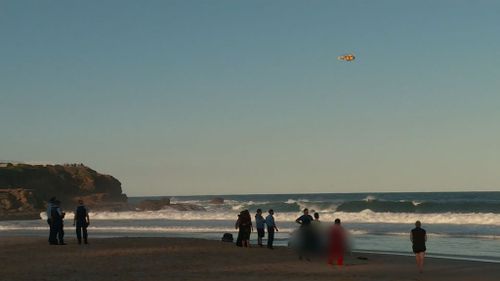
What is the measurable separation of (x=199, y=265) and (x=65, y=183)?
291 ft

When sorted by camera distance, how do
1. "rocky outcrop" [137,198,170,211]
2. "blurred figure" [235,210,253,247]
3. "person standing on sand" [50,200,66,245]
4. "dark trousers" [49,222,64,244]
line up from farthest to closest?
"rocky outcrop" [137,198,170,211] < "dark trousers" [49,222,64,244] < "blurred figure" [235,210,253,247] < "person standing on sand" [50,200,66,245]

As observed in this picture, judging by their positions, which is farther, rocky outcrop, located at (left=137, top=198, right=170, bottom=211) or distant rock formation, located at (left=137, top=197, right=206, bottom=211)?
rocky outcrop, located at (left=137, top=198, right=170, bottom=211)

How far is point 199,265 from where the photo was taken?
58.7 feet

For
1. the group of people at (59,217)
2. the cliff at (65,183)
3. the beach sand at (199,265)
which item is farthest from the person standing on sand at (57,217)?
the cliff at (65,183)

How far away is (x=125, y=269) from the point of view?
16.7 m

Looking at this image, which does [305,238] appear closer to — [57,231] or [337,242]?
[337,242]

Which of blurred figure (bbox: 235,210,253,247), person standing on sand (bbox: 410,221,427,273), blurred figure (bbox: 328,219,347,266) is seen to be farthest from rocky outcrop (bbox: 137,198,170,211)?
person standing on sand (bbox: 410,221,427,273)

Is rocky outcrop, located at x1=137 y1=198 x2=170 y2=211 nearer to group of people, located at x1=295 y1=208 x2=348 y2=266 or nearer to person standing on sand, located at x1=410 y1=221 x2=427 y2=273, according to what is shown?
group of people, located at x1=295 y1=208 x2=348 y2=266

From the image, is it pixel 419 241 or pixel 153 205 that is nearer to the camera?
pixel 419 241

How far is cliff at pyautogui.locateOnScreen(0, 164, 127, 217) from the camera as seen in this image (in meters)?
96.8

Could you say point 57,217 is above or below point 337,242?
above

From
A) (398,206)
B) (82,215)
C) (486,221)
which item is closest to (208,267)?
(82,215)

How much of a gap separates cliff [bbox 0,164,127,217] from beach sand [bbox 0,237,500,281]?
68.5 m

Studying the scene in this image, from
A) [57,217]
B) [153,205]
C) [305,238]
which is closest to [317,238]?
[305,238]
